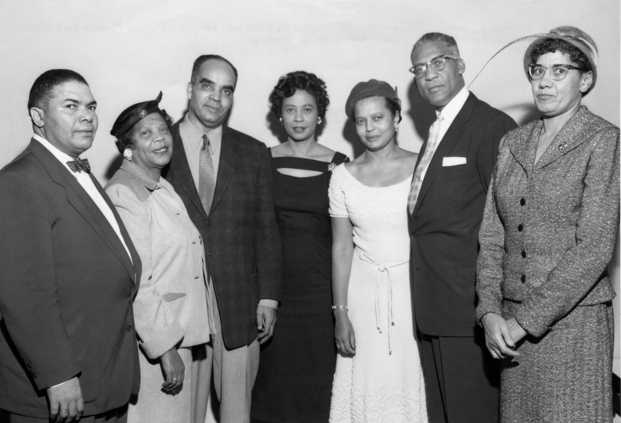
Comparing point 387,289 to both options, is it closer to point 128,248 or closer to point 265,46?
point 128,248

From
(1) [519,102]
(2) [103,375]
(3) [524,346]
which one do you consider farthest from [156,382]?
(1) [519,102]

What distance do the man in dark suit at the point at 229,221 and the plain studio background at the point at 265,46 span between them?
0.66 metres

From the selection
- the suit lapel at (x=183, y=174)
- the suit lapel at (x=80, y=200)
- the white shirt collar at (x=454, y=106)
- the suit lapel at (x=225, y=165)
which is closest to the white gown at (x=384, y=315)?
the white shirt collar at (x=454, y=106)

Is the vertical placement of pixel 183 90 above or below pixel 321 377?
above

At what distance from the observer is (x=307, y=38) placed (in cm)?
399

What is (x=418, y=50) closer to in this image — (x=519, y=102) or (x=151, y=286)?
(x=519, y=102)

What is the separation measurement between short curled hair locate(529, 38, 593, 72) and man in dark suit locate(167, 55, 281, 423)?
1452 millimetres

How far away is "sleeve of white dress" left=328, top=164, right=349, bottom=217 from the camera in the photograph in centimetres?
325

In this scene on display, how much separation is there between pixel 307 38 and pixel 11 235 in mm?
2288

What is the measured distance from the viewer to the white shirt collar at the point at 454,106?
2.97m

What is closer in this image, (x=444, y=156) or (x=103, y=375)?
(x=103, y=375)

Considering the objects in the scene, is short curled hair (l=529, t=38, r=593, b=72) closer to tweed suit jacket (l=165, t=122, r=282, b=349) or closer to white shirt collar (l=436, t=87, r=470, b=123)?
white shirt collar (l=436, t=87, r=470, b=123)

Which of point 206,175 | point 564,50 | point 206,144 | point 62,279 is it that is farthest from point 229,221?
point 564,50

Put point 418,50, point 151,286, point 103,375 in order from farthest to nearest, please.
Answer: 1. point 418,50
2. point 151,286
3. point 103,375
